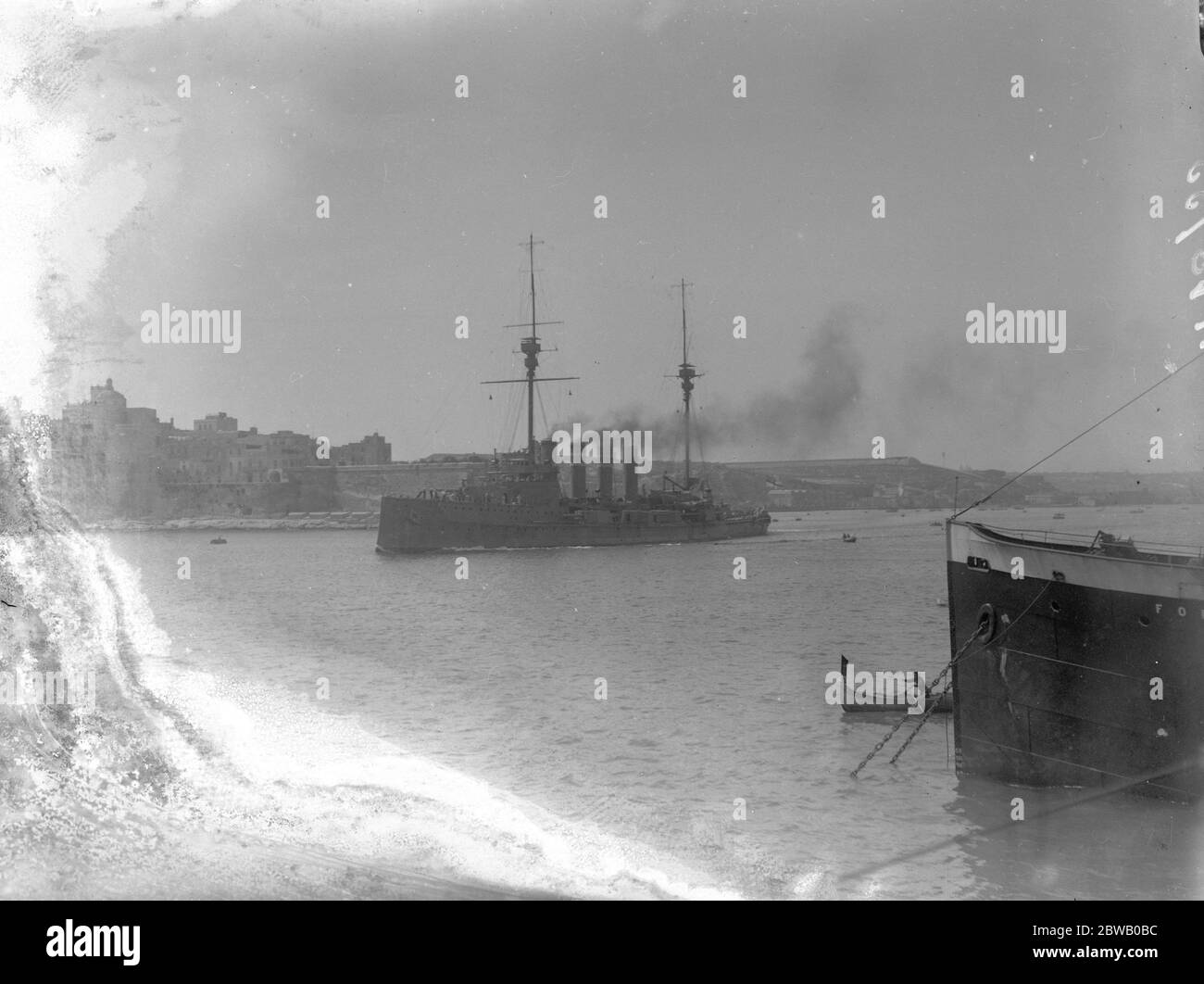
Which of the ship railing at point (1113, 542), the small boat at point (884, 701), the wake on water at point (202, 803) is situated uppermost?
the ship railing at point (1113, 542)

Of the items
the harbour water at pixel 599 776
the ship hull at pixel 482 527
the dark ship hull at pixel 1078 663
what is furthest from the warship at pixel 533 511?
the dark ship hull at pixel 1078 663

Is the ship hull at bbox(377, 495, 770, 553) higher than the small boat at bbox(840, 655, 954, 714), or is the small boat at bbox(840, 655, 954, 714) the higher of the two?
the ship hull at bbox(377, 495, 770, 553)

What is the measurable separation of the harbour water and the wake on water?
0.05m

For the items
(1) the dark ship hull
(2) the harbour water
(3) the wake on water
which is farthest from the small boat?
(3) the wake on water

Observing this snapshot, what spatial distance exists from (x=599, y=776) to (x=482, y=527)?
1955 inches

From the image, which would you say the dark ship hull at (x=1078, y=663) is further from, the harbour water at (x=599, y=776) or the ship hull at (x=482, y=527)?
the ship hull at (x=482, y=527)

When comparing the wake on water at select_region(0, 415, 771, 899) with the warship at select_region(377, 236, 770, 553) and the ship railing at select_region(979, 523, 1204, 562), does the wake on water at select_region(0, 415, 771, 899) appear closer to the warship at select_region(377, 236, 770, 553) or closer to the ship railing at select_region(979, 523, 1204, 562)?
the ship railing at select_region(979, 523, 1204, 562)

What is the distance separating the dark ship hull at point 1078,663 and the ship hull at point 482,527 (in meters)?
50.7

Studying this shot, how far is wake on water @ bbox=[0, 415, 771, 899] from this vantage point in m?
6.45

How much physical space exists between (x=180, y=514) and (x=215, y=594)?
65.7 feet

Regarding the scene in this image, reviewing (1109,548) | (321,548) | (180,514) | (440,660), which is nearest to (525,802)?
(1109,548)

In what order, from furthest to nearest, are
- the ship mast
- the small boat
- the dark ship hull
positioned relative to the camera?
the ship mast, the small boat, the dark ship hull

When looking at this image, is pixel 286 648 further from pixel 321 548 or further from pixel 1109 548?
pixel 321 548

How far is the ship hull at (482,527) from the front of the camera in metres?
59.0
